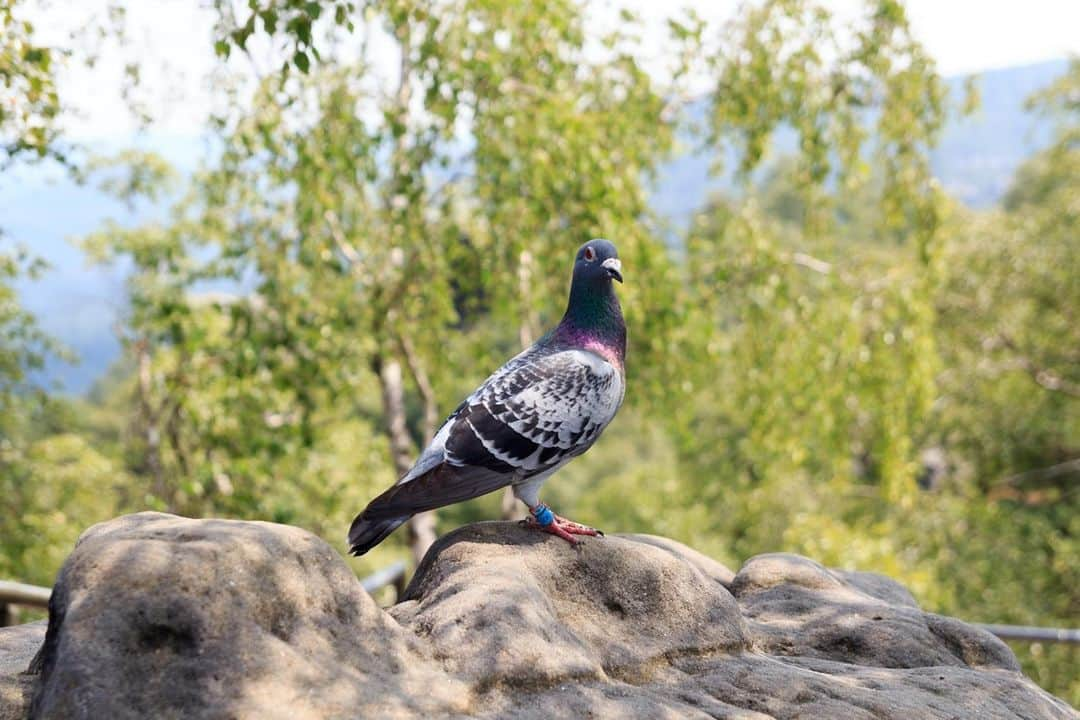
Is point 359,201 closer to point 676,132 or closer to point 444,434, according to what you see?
point 676,132

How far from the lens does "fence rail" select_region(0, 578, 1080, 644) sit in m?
4.50

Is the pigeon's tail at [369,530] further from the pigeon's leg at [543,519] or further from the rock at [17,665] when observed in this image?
the rock at [17,665]

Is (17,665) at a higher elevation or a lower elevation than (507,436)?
lower

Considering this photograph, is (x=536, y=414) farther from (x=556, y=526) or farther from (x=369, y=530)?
(x=369, y=530)

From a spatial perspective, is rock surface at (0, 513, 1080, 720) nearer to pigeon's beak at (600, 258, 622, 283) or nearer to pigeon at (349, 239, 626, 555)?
pigeon at (349, 239, 626, 555)

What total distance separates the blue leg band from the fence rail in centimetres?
60

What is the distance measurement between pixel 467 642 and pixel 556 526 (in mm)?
780

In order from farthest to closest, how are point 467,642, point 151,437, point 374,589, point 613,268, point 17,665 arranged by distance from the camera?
1. point 151,437
2. point 374,589
3. point 613,268
4. point 17,665
5. point 467,642

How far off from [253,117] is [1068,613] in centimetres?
1257

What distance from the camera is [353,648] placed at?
109 inches

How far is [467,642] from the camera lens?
290 cm

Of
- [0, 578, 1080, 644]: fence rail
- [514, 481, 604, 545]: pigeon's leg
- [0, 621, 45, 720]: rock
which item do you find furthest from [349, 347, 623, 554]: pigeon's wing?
[0, 621, 45, 720]: rock

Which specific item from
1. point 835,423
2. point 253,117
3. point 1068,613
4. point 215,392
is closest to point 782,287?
point 835,423

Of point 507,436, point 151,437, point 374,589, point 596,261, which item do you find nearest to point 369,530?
point 507,436
